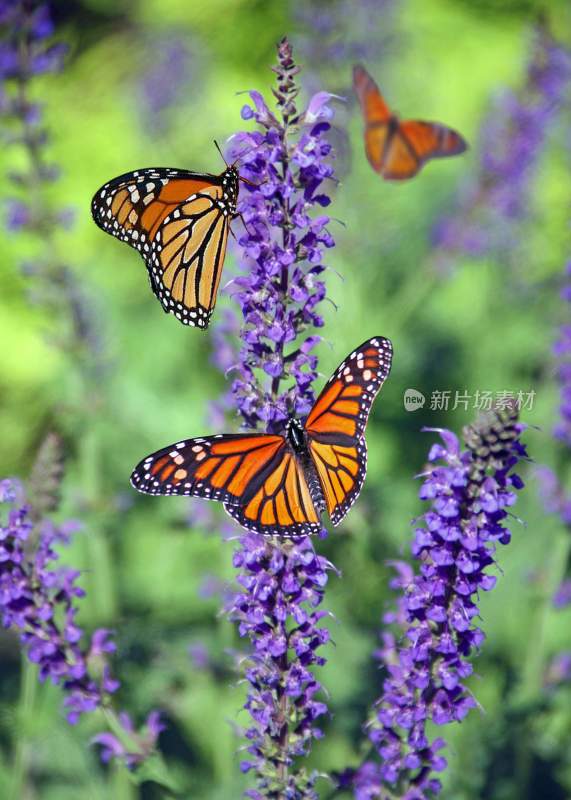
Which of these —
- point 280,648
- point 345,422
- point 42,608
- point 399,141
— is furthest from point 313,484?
point 399,141

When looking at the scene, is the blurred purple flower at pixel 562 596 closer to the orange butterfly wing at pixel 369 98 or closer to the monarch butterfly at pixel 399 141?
the monarch butterfly at pixel 399 141

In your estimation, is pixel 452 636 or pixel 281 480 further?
pixel 281 480

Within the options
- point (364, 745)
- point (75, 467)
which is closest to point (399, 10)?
point (75, 467)

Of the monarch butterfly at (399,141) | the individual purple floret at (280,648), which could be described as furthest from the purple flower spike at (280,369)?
the monarch butterfly at (399,141)

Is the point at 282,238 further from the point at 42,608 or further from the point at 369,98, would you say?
the point at 369,98

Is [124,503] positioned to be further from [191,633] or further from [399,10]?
[399,10]

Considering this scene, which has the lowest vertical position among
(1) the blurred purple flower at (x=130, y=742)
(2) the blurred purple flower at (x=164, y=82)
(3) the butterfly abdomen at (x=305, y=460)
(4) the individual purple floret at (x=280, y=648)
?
(1) the blurred purple flower at (x=130, y=742)
